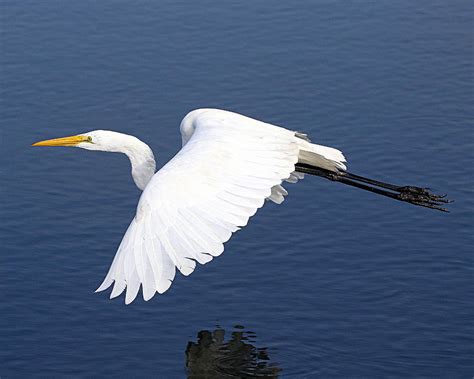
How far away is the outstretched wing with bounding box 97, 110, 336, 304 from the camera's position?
20.1 ft

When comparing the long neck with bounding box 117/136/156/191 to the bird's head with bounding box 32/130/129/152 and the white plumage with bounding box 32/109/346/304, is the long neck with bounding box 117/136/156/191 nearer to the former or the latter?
the bird's head with bounding box 32/130/129/152

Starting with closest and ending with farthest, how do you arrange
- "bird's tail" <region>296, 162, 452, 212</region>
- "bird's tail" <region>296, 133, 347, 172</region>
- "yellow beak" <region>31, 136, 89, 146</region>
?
"bird's tail" <region>296, 133, 347, 172</region>, "bird's tail" <region>296, 162, 452, 212</region>, "yellow beak" <region>31, 136, 89, 146</region>

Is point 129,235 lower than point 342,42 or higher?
lower

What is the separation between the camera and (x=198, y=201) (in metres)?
6.64

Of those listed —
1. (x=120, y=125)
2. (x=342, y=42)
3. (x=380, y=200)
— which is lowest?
(x=380, y=200)

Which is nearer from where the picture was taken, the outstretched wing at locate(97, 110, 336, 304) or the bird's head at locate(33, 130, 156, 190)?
the outstretched wing at locate(97, 110, 336, 304)

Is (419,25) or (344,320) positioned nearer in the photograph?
(344,320)

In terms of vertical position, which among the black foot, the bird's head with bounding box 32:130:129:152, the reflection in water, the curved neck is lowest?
the reflection in water

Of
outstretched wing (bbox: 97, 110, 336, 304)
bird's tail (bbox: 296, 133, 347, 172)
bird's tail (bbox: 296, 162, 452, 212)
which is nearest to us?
outstretched wing (bbox: 97, 110, 336, 304)

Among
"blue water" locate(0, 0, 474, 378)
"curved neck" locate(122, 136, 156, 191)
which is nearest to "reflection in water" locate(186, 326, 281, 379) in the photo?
"blue water" locate(0, 0, 474, 378)

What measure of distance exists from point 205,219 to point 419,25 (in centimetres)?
705

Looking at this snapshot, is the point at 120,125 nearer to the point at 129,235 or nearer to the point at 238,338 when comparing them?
the point at 238,338

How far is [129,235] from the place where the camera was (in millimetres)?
6438

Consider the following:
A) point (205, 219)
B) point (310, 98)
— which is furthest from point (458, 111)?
point (205, 219)
